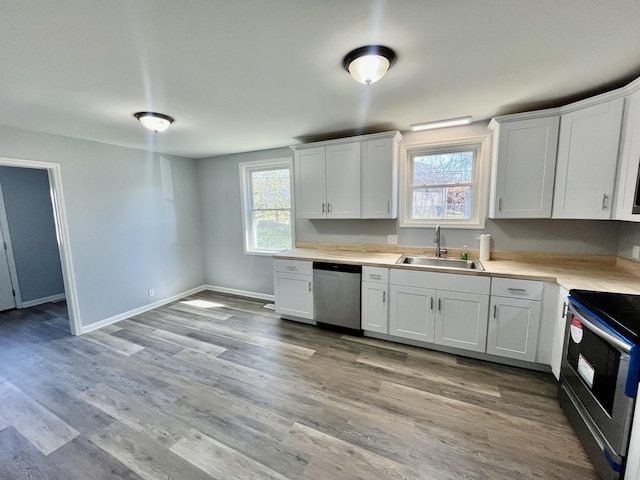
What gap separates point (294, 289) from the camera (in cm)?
342

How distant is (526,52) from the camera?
157 cm

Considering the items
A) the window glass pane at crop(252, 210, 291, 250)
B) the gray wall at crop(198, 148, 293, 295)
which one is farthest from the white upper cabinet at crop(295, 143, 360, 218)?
the gray wall at crop(198, 148, 293, 295)

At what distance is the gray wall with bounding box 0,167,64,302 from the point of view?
4.08 m

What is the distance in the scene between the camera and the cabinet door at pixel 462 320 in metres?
2.48

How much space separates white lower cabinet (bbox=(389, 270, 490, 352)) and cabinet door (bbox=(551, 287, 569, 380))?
0.50m

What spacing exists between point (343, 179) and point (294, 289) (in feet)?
5.06

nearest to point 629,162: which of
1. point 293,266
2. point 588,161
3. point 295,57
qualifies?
point 588,161

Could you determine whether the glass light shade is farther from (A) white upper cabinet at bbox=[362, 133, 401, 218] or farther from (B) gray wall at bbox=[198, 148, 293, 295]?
(B) gray wall at bbox=[198, 148, 293, 295]

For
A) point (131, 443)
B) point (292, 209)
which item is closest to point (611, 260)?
point (292, 209)

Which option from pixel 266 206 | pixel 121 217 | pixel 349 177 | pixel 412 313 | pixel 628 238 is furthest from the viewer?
pixel 266 206

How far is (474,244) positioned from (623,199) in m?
1.19

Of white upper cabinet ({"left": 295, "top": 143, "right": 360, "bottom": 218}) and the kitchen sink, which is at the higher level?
white upper cabinet ({"left": 295, "top": 143, "right": 360, "bottom": 218})

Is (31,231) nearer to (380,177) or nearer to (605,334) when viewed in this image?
(380,177)

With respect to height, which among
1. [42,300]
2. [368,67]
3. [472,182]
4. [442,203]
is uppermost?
[368,67]
